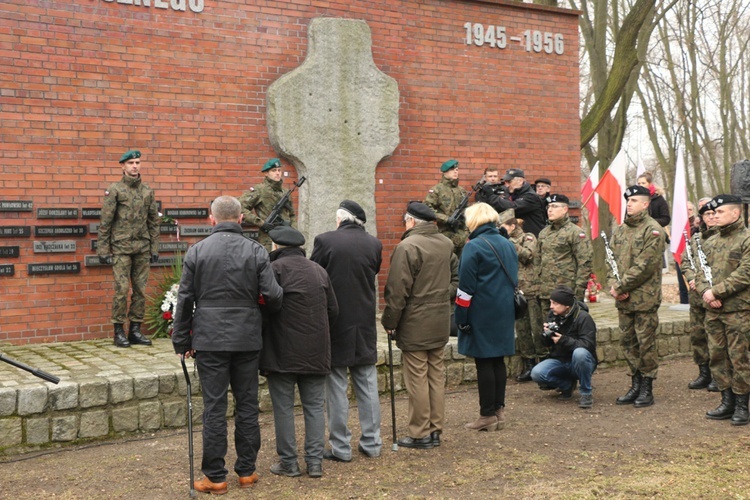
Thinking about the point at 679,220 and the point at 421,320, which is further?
the point at 679,220

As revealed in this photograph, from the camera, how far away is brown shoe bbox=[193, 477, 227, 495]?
5.37 m

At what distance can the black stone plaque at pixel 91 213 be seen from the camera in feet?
29.9

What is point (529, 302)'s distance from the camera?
891 centimetres

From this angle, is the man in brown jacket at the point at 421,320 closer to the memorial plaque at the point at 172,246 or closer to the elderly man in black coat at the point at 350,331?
the elderly man in black coat at the point at 350,331

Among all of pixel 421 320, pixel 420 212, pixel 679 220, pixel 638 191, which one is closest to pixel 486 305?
pixel 421 320

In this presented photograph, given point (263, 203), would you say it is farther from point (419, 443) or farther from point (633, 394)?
point (633, 394)

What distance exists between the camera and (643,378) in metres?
7.80

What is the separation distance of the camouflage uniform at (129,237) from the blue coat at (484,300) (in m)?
3.77

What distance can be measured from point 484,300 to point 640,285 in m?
1.80

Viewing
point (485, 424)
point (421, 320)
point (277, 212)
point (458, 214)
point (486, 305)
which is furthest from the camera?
point (458, 214)

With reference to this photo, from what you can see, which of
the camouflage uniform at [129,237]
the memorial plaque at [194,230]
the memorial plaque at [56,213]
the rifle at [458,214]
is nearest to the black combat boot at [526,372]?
the rifle at [458,214]

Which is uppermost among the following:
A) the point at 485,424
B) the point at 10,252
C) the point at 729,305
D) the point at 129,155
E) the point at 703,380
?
the point at 129,155

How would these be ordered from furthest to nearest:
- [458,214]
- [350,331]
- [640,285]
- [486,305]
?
[458,214] → [640,285] → [486,305] → [350,331]

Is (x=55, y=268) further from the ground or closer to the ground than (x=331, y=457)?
further from the ground
